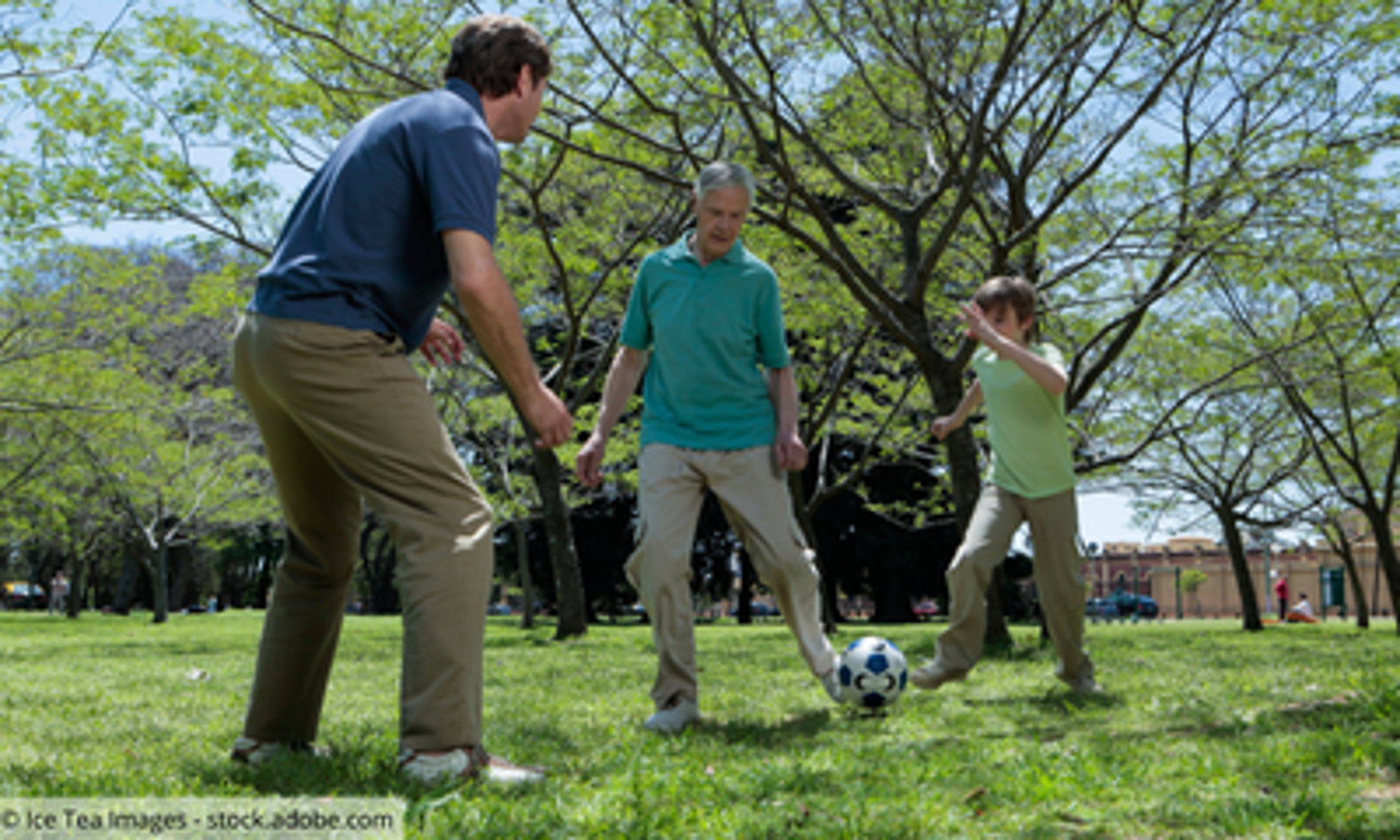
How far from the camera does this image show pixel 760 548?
4.76 meters

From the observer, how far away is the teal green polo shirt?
186 inches

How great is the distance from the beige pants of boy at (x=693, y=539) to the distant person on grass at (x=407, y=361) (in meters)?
1.51

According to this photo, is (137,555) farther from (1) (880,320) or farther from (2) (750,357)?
(2) (750,357)

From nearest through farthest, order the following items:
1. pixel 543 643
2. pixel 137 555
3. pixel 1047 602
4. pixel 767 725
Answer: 1. pixel 767 725
2. pixel 1047 602
3. pixel 543 643
4. pixel 137 555

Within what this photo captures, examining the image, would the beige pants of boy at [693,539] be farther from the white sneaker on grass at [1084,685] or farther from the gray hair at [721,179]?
the white sneaker on grass at [1084,685]

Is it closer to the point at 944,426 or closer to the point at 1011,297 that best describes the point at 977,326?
the point at 1011,297

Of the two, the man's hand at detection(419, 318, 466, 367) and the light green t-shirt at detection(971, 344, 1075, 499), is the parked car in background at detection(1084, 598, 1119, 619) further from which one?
the man's hand at detection(419, 318, 466, 367)

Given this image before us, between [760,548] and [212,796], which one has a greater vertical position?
[760,548]

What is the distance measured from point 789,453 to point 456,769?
7.47ft

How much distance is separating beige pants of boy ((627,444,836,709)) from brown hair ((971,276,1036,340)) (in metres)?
1.53

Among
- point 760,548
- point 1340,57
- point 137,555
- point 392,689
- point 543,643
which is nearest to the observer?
point 760,548

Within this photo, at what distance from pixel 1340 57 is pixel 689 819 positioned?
34.7 ft

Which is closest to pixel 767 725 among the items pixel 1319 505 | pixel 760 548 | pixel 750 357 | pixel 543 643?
pixel 760 548

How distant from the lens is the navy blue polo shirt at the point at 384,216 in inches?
115
